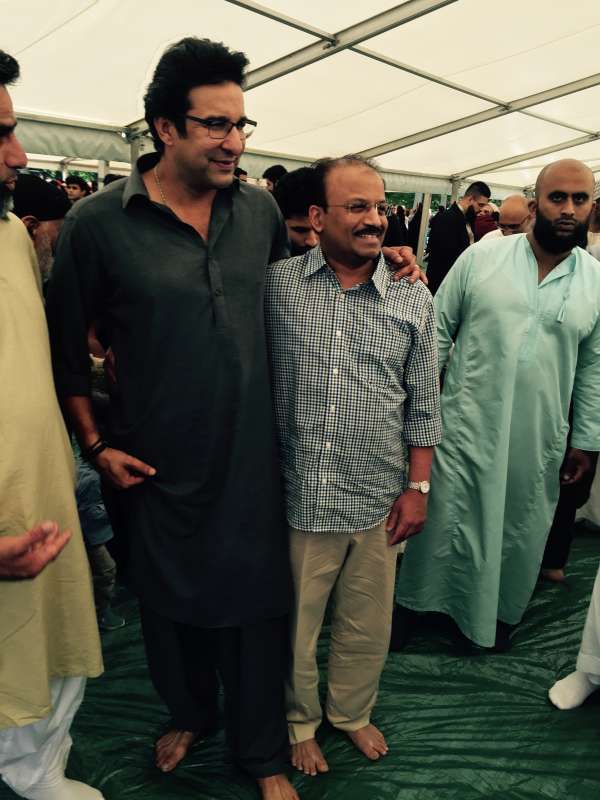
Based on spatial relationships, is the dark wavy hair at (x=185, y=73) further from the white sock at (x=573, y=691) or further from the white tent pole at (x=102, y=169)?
the white tent pole at (x=102, y=169)

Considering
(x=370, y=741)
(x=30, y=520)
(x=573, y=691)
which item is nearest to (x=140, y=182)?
(x=30, y=520)

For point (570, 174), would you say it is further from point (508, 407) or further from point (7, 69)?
point (7, 69)

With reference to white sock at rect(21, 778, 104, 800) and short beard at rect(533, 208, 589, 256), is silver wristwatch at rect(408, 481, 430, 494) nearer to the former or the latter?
short beard at rect(533, 208, 589, 256)

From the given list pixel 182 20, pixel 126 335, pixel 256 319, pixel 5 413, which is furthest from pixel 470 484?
pixel 182 20

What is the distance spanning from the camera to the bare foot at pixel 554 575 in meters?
2.97

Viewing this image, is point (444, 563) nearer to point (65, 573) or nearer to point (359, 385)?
point (359, 385)

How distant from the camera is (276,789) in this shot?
175cm

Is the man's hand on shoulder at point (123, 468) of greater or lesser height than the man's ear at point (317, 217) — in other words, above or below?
below

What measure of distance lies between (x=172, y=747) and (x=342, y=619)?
2.17 feet

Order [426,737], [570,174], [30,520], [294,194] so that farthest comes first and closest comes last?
1. [294,194]
2. [570,174]
3. [426,737]
4. [30,520]

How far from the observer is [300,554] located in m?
1.74

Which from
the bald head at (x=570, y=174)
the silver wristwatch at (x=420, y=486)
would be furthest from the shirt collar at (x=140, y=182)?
the bald head at (x=570, y=174)

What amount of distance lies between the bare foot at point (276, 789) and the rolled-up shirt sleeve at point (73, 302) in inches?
47.8

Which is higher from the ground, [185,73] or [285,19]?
[285,19]
